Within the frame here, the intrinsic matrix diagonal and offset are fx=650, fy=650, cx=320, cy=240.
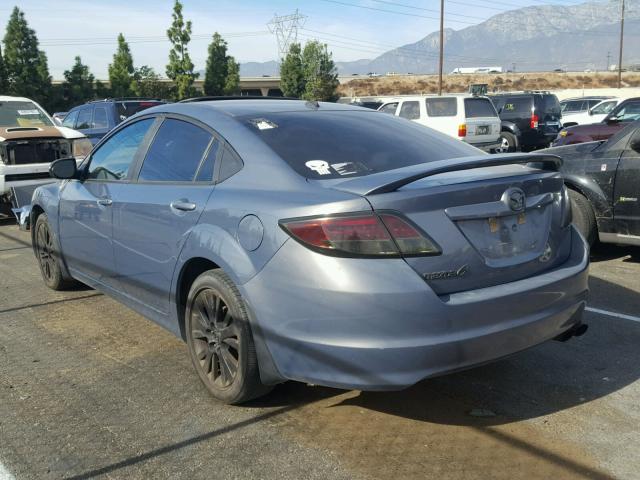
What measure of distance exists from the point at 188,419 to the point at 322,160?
1.57 metres

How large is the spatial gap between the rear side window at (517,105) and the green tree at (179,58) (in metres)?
31.0

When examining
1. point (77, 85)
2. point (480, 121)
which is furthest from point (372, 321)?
point (77, 85)

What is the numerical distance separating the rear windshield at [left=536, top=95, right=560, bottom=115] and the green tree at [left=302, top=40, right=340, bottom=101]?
128ft

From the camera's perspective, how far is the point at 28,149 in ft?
33.0

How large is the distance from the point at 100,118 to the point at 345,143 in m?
11.5

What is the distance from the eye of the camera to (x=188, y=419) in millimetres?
3494

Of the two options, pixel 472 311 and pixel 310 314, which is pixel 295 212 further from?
pixel 472 311

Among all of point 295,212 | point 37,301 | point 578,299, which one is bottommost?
point 37,301

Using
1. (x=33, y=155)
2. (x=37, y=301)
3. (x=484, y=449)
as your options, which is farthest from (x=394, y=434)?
(x=33, y=155)

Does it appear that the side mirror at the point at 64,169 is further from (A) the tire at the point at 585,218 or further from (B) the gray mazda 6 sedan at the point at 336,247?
(A) the tire at the point at 585,218

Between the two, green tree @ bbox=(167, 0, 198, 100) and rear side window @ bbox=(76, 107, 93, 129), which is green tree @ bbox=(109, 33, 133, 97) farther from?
rear side window @ bbox=(76, 107, 93, 129)

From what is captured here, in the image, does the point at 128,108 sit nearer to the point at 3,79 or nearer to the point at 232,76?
the point at 3,79

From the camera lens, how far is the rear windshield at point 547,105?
19.5 m

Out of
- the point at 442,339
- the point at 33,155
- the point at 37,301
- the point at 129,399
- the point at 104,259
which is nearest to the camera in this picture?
the point at 442,339
